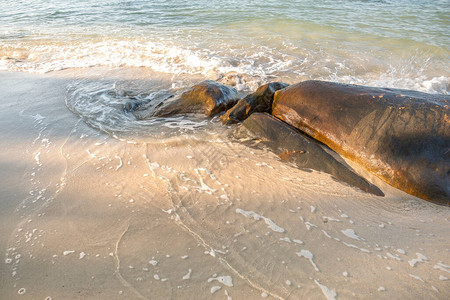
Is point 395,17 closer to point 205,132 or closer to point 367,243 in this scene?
point 205,132

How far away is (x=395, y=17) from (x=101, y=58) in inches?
368

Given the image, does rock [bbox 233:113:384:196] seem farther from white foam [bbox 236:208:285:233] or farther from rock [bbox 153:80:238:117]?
white foam [bbox 236:208:285:233]

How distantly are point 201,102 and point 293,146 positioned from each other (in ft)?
5.10

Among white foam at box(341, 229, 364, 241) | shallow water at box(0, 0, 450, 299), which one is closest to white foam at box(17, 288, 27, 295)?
shallow water at box(0, 0, 450, 299)

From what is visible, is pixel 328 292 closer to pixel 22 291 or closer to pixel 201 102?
pixel 22 291

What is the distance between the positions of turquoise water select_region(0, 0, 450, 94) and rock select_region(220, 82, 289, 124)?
149 centimetres

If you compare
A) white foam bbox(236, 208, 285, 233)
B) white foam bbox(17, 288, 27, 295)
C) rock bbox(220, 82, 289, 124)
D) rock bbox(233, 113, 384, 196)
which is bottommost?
white foam bbox(17, 288, 27, 295)

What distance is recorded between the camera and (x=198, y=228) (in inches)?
81.7

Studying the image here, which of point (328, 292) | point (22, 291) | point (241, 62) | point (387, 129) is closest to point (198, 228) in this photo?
point (328, 292)

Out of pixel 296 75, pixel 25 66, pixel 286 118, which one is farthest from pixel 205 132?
pixel 25 66

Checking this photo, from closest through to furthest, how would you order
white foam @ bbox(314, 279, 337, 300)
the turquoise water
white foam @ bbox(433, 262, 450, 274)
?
white foam @ bbox(314, 279, 337, 300) → white foam @ bbox(433, 262, 450, 274) → the turquoise water

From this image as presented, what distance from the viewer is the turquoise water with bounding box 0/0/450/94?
588cm

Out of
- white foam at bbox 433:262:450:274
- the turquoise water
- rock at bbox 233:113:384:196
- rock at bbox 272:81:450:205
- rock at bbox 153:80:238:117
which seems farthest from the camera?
the turquoise water

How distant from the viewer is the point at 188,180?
2631 mm
